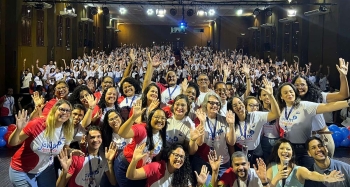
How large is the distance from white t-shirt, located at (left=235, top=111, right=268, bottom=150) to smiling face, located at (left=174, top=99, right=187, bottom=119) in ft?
1.87

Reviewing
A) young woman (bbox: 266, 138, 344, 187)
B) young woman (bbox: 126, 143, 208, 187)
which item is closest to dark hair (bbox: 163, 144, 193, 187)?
young woman (bbox: 126, 143, 208, 187)

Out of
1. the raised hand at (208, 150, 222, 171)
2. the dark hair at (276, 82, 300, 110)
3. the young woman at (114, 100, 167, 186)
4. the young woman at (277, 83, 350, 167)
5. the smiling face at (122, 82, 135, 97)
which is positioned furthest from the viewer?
the smiling face at (122, 82, 135, 97)

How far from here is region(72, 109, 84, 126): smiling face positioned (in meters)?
3.83

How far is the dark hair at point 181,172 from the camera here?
3.36 meters

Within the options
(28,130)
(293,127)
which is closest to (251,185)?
(293,127)

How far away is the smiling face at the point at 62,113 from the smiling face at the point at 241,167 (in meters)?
1.52

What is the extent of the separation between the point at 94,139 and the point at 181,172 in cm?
85

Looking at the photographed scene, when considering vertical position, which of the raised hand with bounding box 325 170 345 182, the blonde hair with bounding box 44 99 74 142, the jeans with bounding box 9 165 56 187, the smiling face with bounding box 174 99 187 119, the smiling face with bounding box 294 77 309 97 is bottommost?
the jeans with bounding box 9 165 56 187

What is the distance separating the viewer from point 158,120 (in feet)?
11.4

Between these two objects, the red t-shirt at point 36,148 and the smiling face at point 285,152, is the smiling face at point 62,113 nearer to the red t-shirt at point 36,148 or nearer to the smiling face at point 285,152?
the red t-shirt at point 36,148

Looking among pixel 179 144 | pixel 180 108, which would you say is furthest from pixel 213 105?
pixel 179 144

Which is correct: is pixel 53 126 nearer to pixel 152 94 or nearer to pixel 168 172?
pixel 168 172

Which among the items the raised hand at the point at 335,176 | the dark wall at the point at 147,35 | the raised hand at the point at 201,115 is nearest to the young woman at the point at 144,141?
the raised hand at the point at 201,115

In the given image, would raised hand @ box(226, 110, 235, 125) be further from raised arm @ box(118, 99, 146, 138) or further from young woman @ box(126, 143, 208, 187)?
raised arm @ box(118, 99, 146, 138)
